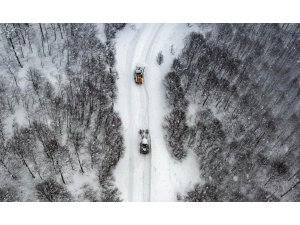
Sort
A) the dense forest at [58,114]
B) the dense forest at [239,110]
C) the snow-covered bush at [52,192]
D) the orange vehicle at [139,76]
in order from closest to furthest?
the snow-covered bush at [52,192]
the dense forest at [58,114]
the dense forest at [239,110]
the orange vehicle at [139,76]

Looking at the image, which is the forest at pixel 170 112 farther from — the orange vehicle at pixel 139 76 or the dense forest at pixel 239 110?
the orange vehicle at pixel 139 76

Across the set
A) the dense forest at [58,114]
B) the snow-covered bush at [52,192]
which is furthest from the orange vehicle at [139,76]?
the snow-covered bush at [52,192]

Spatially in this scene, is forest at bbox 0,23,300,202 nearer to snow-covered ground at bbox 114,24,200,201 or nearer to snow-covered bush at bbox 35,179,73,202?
snow-covered bush at bbox 35,179,73,202

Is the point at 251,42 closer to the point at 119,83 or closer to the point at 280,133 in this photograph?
the point at 280,133

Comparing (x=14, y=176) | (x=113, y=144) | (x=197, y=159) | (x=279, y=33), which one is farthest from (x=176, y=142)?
(x=279, y=33)

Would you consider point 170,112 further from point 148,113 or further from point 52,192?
point 52,192
